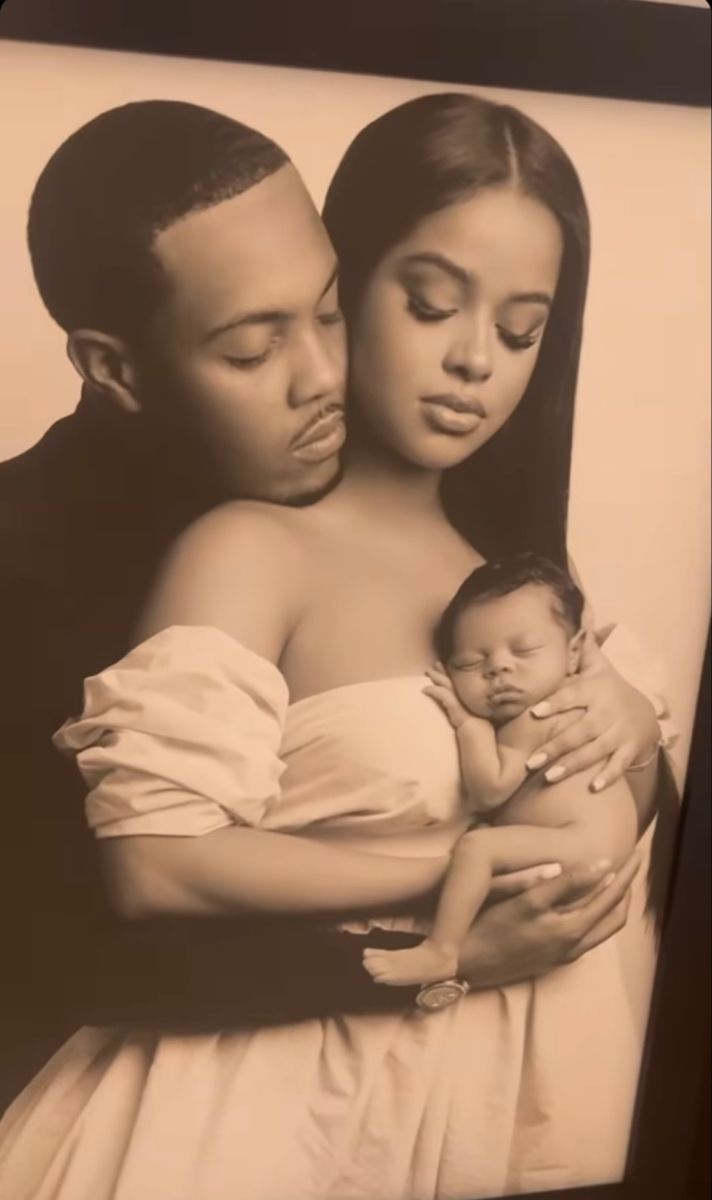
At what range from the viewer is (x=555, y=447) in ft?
3.20

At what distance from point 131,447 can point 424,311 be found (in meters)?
0.25

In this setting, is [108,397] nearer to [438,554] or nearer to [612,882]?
[438,554]

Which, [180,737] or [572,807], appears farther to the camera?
[572,807]

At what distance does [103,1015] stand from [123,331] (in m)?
0.52

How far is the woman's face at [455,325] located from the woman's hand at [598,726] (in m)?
0.22

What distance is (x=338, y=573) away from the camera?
3.04ft

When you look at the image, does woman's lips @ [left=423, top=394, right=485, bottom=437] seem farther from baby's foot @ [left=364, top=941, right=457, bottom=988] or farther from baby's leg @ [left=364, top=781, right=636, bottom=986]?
baby's foot @ [left=364, top=941, right=457, bottom=988]

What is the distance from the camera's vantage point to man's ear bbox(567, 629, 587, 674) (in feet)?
3.23

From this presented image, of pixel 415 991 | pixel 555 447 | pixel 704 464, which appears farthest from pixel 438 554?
pixel 415 991

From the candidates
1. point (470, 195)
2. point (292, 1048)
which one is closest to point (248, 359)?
point (470, 195)

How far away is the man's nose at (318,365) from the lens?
90 cm

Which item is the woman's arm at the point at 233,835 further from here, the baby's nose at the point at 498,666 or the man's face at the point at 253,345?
the baby's nose at the point at 498,666

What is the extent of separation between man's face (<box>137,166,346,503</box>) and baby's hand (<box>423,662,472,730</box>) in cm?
17

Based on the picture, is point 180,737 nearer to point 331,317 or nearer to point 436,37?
point 331,317
